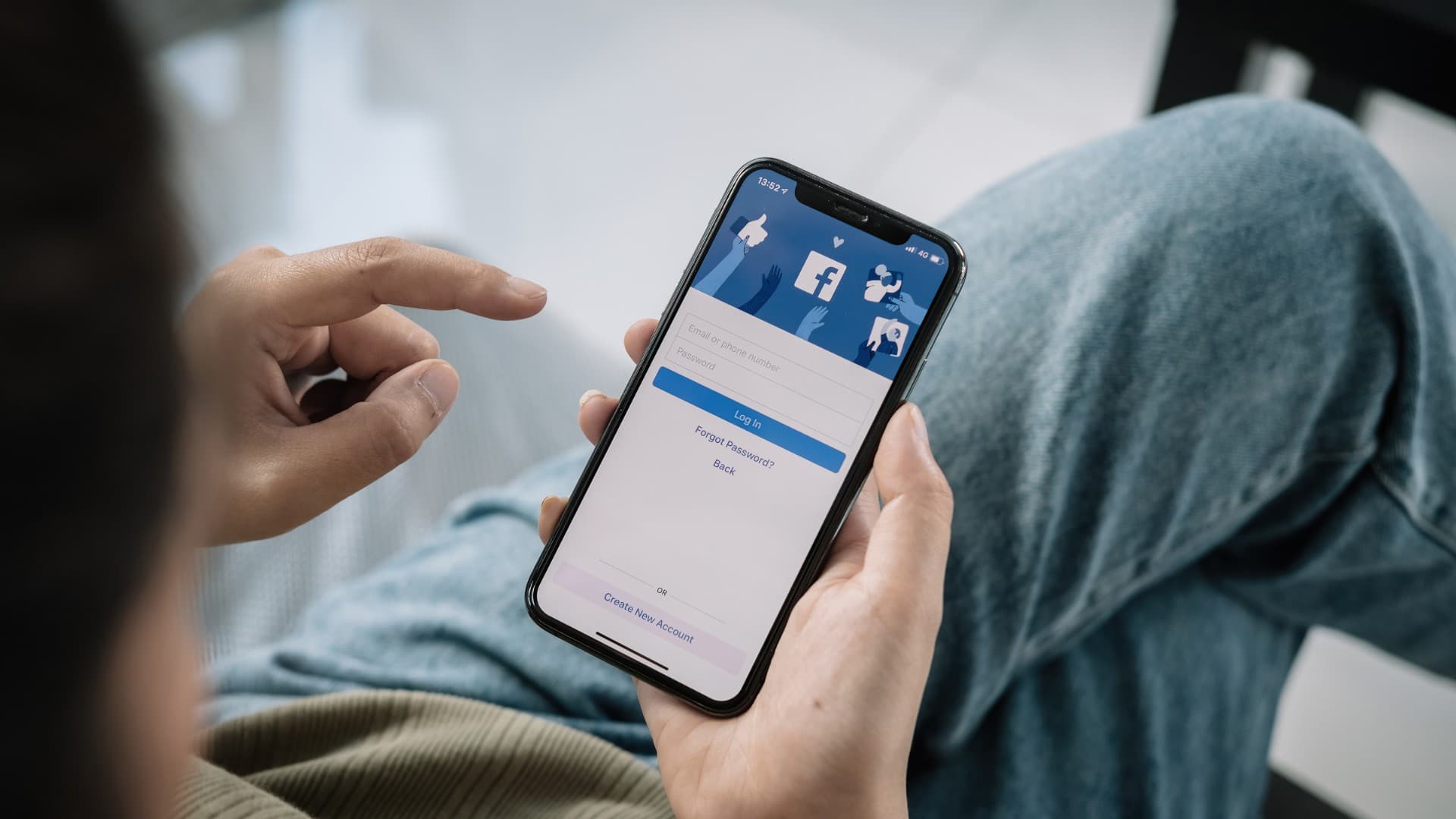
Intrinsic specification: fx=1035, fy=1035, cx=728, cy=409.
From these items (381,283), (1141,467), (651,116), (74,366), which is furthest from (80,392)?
(651,116)

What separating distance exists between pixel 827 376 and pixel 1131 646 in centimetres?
24

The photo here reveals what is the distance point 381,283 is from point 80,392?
0.26m

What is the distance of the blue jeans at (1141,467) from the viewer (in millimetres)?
534

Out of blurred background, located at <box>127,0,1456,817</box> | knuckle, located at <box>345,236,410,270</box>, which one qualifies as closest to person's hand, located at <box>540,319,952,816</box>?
knuckle, located at <box>345,236,410,270</box>

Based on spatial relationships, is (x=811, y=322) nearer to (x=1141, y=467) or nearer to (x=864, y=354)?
(x=864, y=354)

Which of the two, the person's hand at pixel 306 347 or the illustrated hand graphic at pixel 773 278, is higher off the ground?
the illustrated hand graphic at pixel 773 278

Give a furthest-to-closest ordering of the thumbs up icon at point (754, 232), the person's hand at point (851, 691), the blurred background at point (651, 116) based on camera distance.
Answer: the blurred background at point (651, 116) → the thumbs up icon at point (754, 232) → the person's hand at point (851, 691)

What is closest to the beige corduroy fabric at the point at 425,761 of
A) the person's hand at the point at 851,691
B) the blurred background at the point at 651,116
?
the person's hand at the point at 851,691

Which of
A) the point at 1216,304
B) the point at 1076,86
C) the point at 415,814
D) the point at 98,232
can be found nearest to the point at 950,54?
the point at 1076,86

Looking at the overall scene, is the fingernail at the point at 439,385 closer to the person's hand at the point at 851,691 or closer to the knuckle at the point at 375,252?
the knuckle at the point at 375,252

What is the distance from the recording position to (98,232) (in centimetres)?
20

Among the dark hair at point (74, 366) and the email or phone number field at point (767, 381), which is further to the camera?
the email or phone number field at point (767, 381)

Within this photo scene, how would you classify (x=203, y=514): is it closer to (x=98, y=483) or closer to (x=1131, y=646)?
(x=98, y=483)

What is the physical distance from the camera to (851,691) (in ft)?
1.34
